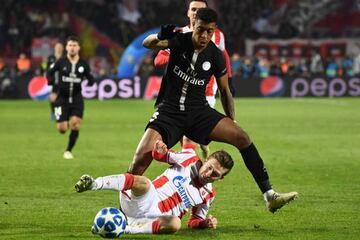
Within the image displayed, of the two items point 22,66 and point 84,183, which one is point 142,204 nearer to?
point 84,183

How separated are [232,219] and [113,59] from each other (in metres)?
33.1

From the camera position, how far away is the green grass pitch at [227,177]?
942 centimetres

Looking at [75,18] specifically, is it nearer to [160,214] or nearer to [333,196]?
[333,196]

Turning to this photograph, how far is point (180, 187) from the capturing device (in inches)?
352

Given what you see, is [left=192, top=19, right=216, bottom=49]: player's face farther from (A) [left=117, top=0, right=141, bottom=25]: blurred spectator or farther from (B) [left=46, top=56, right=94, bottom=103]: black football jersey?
(A) [left=117, top=0, right=141, bottom=25]: blurred spectator

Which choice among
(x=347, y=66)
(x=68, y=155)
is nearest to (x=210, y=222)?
(x=68, y=155)

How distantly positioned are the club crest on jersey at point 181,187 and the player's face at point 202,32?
1.42 meters

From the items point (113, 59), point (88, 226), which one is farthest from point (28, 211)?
point (113, 59)

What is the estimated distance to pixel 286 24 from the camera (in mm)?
45562

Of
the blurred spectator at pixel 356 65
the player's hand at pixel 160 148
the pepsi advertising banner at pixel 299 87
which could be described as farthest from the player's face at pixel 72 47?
the blurred spectator at pixel 356 65

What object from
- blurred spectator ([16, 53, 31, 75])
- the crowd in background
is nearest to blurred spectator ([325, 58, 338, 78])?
the crowd in background

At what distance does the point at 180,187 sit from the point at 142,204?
0.44m

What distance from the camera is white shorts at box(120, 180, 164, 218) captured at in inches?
343

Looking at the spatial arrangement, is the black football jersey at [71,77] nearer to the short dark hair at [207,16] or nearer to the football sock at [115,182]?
the short dark hair at [207,16]
